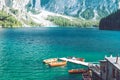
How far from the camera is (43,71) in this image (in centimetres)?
11619

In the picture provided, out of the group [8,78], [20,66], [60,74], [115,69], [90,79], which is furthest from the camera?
[20,66]

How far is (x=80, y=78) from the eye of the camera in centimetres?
10419

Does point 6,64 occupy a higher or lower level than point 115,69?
lower

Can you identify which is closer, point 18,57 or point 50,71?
point 50,71

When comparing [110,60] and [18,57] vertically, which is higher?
[110,60]

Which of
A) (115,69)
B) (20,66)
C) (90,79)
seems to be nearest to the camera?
(115,69)

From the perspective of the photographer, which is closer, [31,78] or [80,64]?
[31,78]

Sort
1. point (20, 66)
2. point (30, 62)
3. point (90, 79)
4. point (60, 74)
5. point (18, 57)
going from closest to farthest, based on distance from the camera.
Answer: point (90, 79)
point (60, 74)
point (20, 66)
point (30, 62)
point (18, 57)

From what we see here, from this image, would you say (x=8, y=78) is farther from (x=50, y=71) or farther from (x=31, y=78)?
(x=50, y=71)

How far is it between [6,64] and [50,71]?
2169 cm

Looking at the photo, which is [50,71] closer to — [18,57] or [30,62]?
[30,62]

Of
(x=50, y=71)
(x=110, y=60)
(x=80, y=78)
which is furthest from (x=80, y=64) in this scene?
(x=110, y=60)

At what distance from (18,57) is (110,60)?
7853 centimetres

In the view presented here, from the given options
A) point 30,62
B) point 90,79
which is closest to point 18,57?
point 30,62
